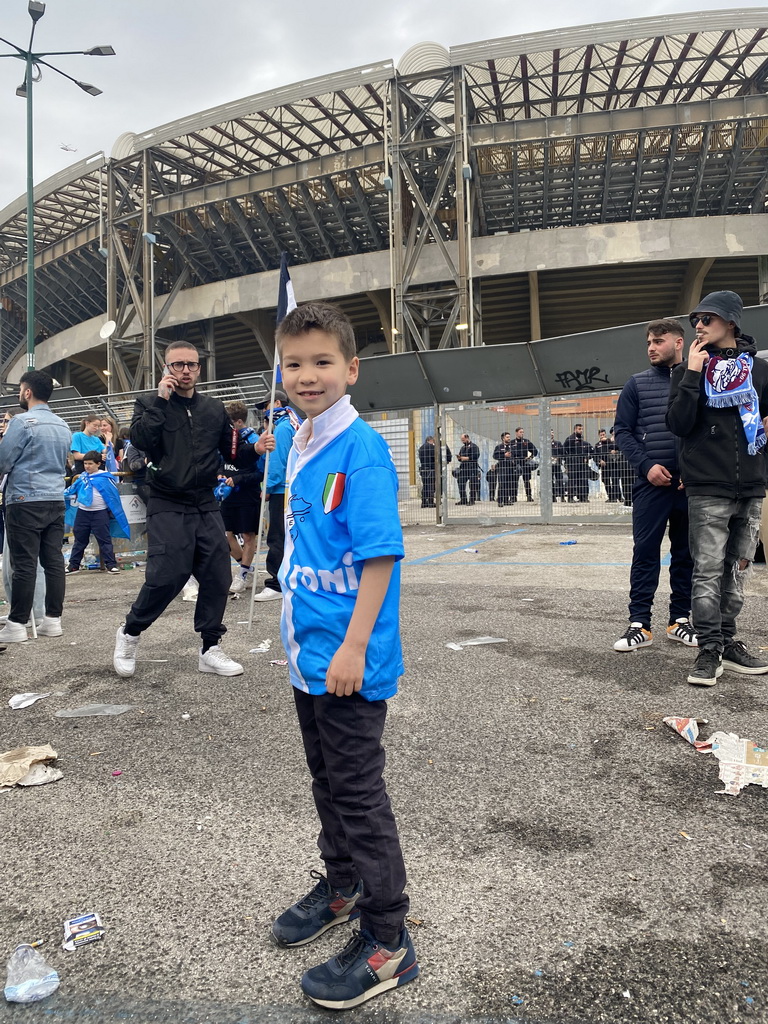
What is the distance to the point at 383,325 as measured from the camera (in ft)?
89.4

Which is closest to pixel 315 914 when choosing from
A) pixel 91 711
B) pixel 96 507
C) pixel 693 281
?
pixel 91 711

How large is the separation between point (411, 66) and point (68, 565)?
20106 millimetres

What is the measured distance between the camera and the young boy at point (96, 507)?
8.42 metres

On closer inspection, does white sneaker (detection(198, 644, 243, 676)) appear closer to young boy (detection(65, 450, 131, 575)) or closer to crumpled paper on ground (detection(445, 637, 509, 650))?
crumpled paper on ground (detection(445, 637, 509, 650))

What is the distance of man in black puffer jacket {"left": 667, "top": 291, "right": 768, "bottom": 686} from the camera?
11.7 feet

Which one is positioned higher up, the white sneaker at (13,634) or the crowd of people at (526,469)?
the crowd of people at (526,469)

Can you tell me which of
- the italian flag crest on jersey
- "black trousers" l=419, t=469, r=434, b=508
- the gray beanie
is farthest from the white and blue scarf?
"black trousers" l=419, t=469, r=434, b=508

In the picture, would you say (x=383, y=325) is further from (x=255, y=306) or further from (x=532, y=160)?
(x=532, y=160)

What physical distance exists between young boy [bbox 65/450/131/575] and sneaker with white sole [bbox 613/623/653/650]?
6770mm

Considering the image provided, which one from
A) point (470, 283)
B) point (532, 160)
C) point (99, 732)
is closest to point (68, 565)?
point (99, 732)

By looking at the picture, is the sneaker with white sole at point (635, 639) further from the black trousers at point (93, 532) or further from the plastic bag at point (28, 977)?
the black trousers at point (93, 532)

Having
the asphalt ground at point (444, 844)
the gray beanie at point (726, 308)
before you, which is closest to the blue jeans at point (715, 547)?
the asphalt ground at point (444, 844)

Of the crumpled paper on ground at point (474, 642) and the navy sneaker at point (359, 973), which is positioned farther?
the crumpled paper on ground at point (474, 642)

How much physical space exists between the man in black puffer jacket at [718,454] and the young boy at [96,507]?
23.5 feet
